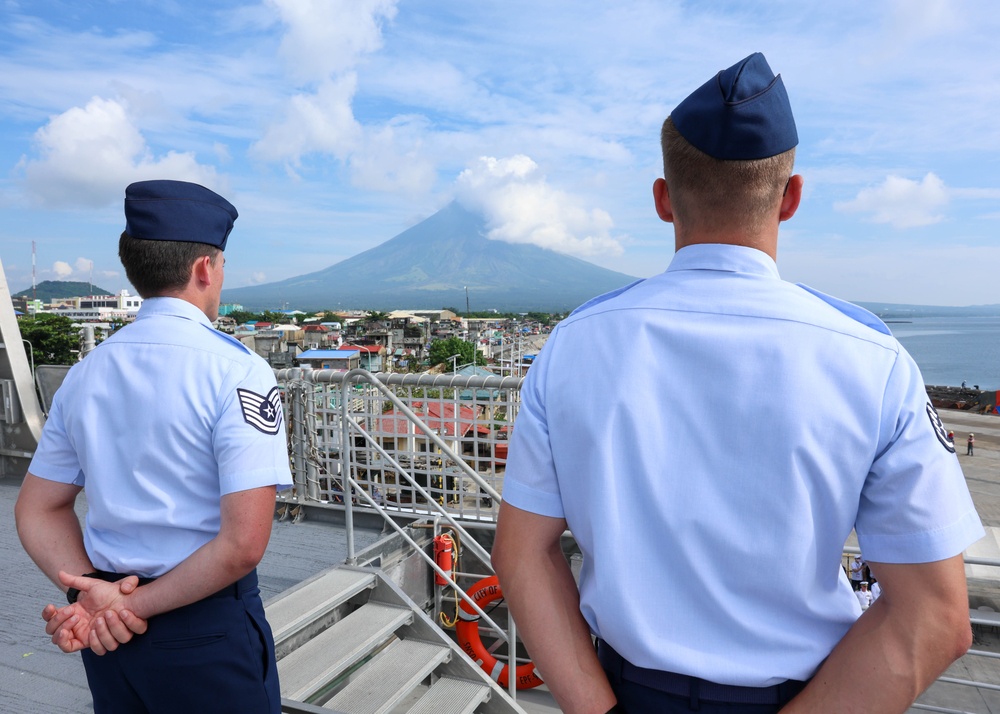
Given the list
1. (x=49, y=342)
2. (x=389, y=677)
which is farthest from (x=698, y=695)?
(x=49, y=342)

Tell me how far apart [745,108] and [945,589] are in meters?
Answer: 0.65

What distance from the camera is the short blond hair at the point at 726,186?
2.86ft

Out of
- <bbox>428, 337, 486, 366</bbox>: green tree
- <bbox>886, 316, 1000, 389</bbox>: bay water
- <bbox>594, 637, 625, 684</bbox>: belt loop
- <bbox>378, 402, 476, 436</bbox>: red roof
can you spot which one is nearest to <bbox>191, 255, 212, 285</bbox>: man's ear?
<bbox>594, 637, 625, 684</bbox>: belt loop

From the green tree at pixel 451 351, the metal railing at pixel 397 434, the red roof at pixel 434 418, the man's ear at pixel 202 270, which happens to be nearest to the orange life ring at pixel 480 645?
the metal railing at pixel 397 434

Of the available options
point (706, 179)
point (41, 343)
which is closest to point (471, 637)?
point (706, 179)

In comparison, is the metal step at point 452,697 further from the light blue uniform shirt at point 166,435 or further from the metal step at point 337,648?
the light blue uniform shirt at point 166,435

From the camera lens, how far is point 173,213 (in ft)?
4.55

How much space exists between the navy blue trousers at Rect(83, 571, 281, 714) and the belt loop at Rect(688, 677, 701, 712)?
0.95m

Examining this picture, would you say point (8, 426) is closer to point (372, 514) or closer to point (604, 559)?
point (372, 514)

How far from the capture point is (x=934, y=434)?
32.2 inches

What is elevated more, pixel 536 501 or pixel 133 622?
pixel 536 501

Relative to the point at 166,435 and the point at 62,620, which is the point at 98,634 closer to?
the point at 62,620

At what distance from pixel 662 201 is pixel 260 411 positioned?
0.90 metres

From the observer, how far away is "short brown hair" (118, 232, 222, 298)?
139 cm
